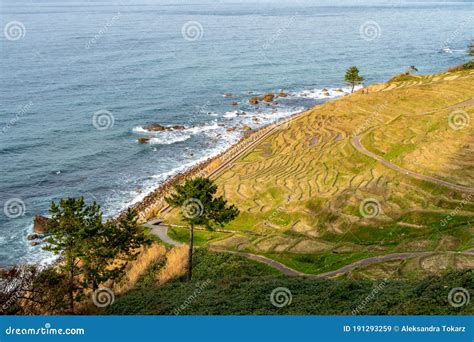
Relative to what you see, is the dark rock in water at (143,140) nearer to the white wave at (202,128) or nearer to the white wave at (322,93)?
the white wave at (202,128)

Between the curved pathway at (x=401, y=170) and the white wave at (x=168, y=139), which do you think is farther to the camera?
the white wave at (x=168, y=139)

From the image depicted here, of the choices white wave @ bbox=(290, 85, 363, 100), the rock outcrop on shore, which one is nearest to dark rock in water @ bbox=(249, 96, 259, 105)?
the rock outcrop on shore

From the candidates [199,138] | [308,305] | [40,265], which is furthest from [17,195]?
[308,305]

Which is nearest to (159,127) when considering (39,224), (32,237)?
(39,224)

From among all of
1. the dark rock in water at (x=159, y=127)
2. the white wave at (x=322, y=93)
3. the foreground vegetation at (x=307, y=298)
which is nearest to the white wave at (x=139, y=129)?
the dark rock in water at (x=159, y=127)

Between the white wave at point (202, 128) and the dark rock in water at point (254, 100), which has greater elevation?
the dark rock in water at point (254, 100)

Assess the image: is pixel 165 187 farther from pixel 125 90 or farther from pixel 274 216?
pixel 125 90

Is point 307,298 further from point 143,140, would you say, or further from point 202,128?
point 202,128
